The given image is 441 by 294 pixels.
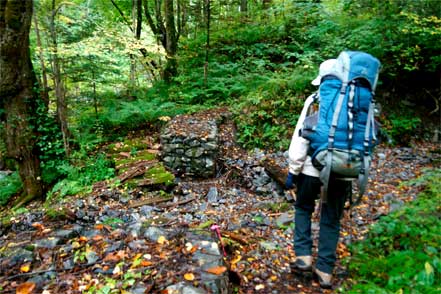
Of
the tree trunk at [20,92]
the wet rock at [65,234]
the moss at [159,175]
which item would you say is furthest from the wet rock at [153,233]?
the tree trunk at [20,92]

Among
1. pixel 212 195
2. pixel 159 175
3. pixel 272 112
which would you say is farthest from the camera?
pixel 272 112

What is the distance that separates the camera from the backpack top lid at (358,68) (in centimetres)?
250

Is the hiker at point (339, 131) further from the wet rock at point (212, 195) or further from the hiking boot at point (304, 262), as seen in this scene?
the wet rock at point (212, 195)

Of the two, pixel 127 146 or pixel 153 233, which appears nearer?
pixel 153 233

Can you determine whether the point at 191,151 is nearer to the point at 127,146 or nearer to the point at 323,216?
the point at 127,146

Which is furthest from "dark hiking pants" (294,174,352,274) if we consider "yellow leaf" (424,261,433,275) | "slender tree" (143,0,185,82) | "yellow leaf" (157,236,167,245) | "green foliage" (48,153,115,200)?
"slender tree" (143,0,185,82)

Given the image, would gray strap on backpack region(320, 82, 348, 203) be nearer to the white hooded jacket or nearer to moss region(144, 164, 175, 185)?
the white hooded jacket

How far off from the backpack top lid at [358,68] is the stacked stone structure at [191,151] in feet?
14.8

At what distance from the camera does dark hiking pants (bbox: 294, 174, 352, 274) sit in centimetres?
285

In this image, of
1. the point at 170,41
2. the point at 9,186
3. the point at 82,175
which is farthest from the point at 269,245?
the point at 170,41

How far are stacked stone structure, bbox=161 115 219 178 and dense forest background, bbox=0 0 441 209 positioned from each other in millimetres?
1017

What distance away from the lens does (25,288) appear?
2.36m

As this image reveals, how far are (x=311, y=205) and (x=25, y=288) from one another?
254 centimetres

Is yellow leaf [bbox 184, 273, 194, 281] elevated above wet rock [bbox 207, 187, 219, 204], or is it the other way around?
yellow leaf [bbox 184, 273, 194, 281]
